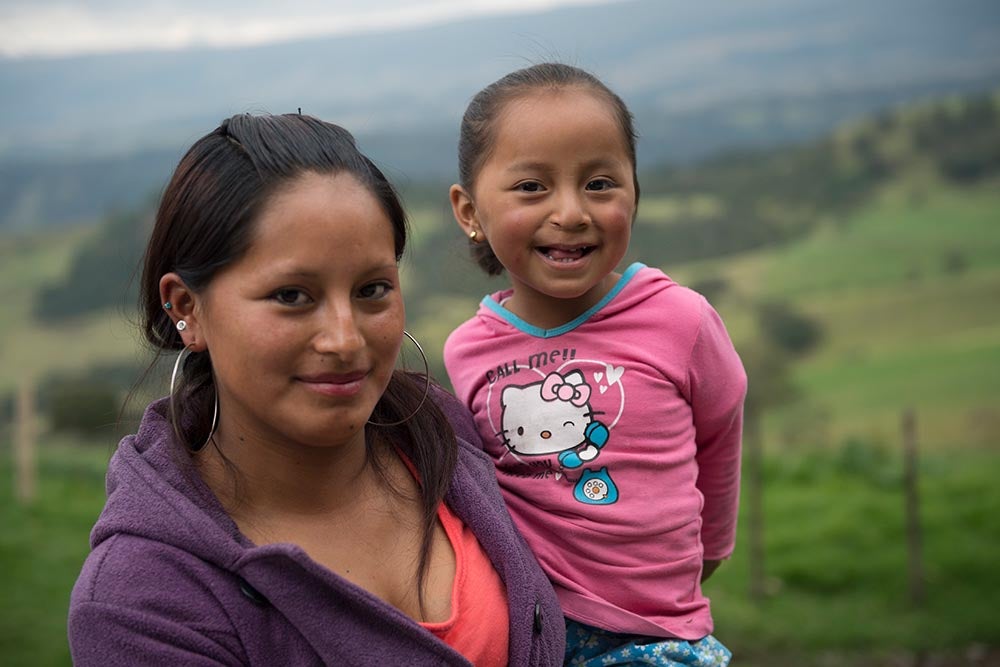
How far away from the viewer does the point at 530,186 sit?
99.8 inches

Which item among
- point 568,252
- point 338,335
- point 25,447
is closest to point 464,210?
point 568,252

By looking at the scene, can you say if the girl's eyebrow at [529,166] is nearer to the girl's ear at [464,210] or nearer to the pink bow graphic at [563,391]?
the girl's ear at [464,210]

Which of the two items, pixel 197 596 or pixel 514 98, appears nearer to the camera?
pixel 197 596

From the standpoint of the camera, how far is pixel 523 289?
270cm

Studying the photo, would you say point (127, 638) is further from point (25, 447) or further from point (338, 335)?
point (25, 447)

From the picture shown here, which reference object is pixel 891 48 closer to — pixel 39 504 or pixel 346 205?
pixel 39 504

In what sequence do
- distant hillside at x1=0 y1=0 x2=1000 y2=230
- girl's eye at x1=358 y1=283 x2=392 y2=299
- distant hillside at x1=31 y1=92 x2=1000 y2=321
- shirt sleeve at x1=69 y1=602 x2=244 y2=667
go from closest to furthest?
shirt sleeve at x1=69 y1=602 x2=244 y2=667, girl's eye at x1=358 y1=283 x2=392 y2=299, distant hillside at x1=31 y1=92 x2=1000 y2=321, distant hillside at x1=0 y1=0 x2=1000 y2=230

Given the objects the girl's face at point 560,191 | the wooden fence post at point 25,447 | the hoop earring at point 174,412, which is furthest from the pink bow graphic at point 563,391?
the wooden fence post at point 25,447

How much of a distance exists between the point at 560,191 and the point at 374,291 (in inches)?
26.9

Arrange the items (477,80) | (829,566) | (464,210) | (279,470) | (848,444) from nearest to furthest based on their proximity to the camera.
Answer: (279,470), (464,210), (829,566), (848,444), (477,80)

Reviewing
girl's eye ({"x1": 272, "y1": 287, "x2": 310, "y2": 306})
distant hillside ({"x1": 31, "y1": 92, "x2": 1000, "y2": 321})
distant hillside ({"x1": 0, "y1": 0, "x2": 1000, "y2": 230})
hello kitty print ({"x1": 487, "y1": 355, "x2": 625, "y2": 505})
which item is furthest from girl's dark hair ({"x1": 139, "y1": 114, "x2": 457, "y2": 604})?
distant hillside ({"x1": 31, "y1": 92, "x2": 1000, "y2": 321})

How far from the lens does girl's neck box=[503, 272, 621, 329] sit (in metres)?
2.65

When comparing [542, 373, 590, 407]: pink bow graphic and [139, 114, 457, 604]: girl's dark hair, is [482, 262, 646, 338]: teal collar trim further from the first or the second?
[139, 114, 457, 604]: girl's dark hair

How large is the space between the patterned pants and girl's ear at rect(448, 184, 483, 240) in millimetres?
1058
